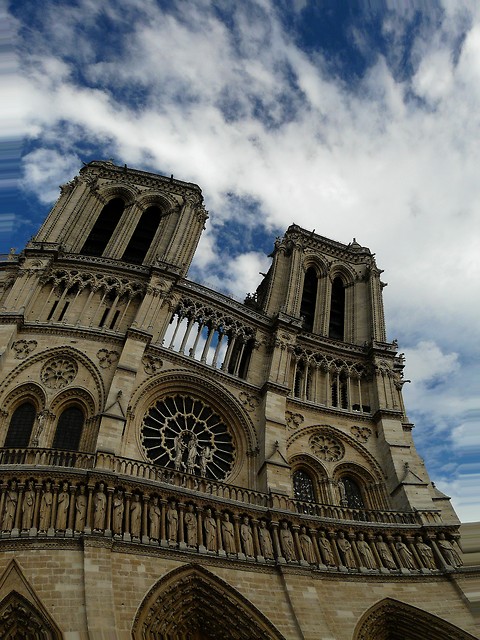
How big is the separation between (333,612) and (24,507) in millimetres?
8231

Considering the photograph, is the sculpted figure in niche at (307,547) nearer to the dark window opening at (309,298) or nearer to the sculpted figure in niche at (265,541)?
the sculpted figure in niche at (265,541)

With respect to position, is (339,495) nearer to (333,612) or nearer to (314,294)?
(333,612)

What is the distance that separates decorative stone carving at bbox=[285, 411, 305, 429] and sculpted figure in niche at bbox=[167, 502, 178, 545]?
695 centimetres

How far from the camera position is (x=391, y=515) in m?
16.6

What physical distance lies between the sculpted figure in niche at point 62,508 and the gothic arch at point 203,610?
2506mm

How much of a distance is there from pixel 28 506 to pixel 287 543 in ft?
22.7

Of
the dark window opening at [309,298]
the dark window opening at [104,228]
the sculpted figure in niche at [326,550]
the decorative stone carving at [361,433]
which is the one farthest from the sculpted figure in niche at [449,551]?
the dark window opening at [104,228]

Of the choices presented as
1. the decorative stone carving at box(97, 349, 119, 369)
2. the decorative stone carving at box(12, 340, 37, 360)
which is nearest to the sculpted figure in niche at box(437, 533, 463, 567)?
the decorative stone carving at box(97, 349, 119, 369)

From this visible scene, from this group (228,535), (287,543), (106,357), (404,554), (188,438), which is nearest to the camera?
(228,535)

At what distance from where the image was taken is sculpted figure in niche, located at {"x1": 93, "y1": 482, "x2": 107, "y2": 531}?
11741 mm

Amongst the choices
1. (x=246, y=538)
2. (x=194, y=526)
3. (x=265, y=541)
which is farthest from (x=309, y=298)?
(x=194, y=526)

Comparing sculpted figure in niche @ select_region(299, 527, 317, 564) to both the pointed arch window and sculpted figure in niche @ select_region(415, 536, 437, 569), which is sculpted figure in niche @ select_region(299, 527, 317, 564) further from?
the pointed arch window

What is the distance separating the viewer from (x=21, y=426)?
15547 mm

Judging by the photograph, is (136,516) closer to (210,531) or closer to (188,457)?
(210,531)
